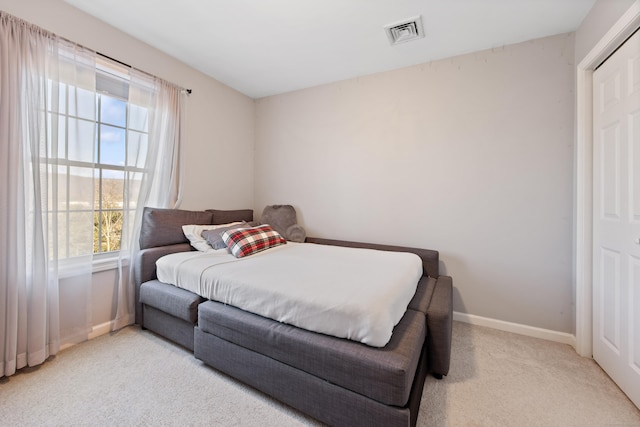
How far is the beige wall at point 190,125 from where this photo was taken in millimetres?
1865

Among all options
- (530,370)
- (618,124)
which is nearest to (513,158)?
(618,124)

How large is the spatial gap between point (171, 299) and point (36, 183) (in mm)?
1172

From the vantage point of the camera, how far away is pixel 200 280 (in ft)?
5.99

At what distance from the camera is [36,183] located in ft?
5.49

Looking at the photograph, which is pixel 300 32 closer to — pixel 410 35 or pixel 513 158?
pixel 410 35

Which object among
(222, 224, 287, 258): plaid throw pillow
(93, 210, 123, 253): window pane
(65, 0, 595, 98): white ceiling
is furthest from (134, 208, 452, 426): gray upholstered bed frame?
(65, 0, 595, 98): white ceiling

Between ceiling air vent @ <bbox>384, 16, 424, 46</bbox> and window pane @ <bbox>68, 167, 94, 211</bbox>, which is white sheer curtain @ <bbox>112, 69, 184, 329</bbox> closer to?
window pane @ <bbox>68, 167, 94, 211</bbox>

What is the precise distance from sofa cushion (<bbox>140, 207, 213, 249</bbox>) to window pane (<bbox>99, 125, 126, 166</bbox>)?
0.50m

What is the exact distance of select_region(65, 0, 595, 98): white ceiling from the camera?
184cm

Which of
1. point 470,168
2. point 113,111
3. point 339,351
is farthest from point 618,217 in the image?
point 113,111

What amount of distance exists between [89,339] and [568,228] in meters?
4.03

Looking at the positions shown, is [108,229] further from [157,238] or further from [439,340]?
[439,340]

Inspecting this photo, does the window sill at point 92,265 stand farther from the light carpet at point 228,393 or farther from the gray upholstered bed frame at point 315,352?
the light carpet at point 228,393

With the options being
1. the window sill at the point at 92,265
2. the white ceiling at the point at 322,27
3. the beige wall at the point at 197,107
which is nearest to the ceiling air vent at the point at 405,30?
the white ceiling at the point at 322,27
